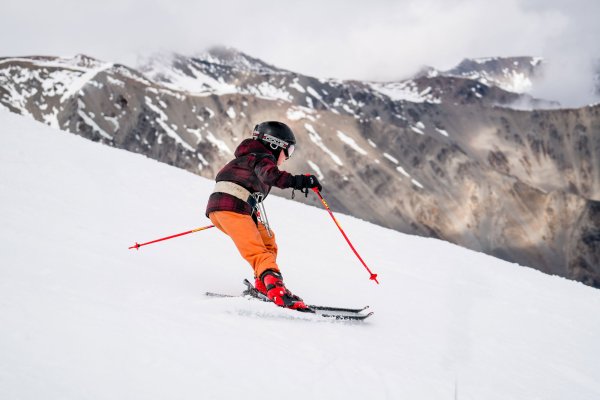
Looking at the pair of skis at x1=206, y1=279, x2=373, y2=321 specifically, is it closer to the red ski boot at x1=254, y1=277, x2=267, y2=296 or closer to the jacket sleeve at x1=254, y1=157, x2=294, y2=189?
the red ski boot at x1=254, y1=277, x2=267, y2=296

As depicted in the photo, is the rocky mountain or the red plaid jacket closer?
the red plaid jacket

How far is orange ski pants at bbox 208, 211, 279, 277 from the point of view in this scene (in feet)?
17.1

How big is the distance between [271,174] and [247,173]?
482mm

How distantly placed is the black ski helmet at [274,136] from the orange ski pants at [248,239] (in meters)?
1.04

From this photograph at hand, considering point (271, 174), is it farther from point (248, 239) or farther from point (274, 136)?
point (248, 239)

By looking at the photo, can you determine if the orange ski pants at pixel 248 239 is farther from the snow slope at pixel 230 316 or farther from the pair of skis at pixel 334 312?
the snow slope at pixel 230 316

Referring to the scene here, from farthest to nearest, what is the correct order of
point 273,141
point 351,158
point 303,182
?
point 351,158 < point 273,141 < point 303,182

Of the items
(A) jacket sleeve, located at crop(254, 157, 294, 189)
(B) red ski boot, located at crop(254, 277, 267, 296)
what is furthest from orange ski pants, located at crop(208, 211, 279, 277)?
(A) jacket sleeve, located at crop(254, 157, 294, 189)

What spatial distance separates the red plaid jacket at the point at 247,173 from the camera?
17.8ft

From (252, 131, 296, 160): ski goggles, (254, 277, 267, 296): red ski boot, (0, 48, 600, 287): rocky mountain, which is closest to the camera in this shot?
(254, 277, 267, 296): red ski boot

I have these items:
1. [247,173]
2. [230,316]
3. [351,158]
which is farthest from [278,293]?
[351,158]

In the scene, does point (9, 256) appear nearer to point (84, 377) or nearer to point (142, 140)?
point (84, 377)

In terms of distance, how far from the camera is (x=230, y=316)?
4.16 meters

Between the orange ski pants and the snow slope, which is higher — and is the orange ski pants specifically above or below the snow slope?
above
